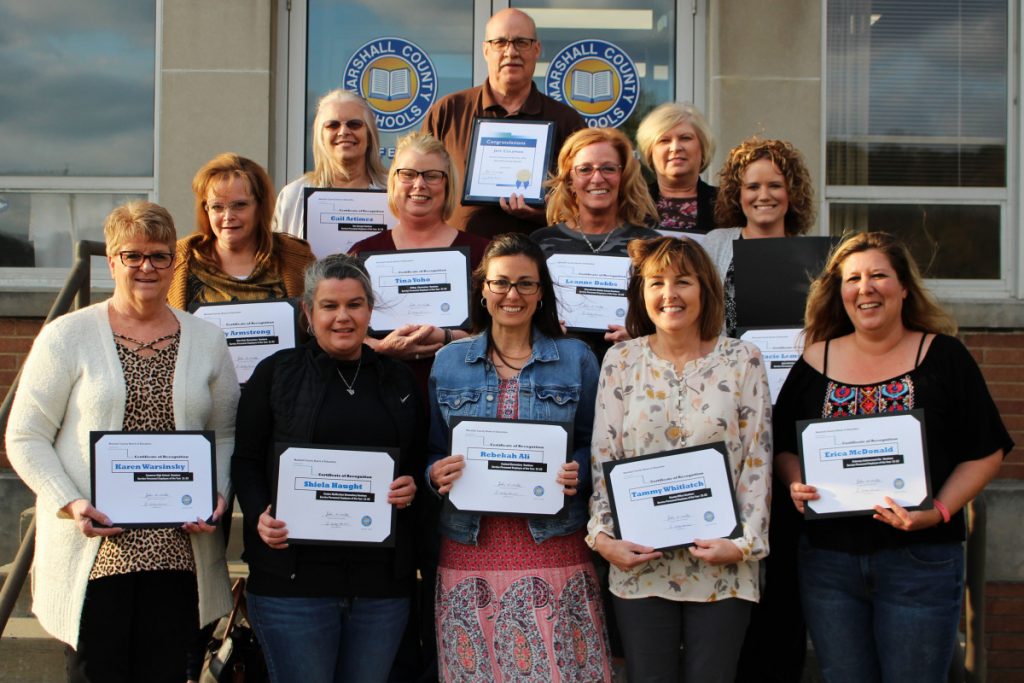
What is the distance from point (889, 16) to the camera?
7.26 meters

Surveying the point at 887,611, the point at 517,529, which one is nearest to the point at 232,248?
the point at 517,529

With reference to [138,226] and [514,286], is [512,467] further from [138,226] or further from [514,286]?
[138,226]

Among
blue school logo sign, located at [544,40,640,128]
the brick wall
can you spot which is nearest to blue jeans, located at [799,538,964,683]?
blue school logo sign, located at [544,40,640,128]

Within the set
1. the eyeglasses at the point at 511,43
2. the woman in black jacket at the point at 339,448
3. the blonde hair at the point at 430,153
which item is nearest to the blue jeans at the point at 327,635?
the woman in black jacket at the point at 339,448

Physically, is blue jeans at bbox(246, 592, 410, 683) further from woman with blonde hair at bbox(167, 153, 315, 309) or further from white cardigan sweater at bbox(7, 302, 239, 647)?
woman with blonde hair at bbox(167, 153, 315, 309)

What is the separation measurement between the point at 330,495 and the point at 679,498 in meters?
1.15

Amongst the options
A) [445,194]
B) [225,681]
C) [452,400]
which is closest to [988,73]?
[445,194]

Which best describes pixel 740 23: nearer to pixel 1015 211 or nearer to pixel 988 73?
pixel 988 73

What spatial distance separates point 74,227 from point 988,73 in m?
6.27

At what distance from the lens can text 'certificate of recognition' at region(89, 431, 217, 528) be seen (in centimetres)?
358

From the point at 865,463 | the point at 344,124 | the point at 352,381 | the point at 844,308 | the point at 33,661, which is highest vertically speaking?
the point at 344,124

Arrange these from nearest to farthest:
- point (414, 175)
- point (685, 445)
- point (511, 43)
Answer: point (685, 445), point (414, 175), point (511, 43)

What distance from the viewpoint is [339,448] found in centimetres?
360

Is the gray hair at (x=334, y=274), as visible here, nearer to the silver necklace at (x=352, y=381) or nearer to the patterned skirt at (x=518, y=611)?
the silver necklace at (x=352, y=381)
